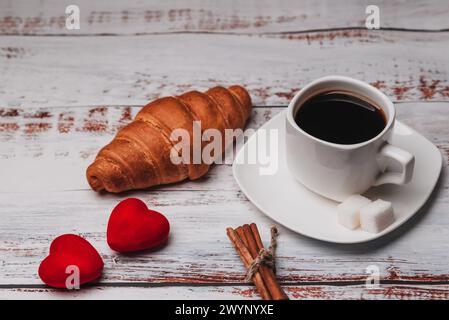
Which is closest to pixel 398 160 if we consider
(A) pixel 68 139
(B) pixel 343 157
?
(B) pixel 343 157

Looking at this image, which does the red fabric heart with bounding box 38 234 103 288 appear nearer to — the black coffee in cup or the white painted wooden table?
the white painted wooden table

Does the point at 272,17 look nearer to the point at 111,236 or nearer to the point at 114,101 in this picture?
the point at 114,101

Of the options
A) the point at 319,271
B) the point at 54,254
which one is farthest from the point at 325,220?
the point at 54,254

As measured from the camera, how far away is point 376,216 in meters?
1.28

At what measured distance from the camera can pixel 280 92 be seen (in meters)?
1.71

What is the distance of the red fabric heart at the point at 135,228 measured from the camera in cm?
133

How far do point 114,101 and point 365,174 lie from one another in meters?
0.68

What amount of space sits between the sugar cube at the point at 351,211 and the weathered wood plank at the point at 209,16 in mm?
692

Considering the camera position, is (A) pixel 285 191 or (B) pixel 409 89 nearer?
(A) pixel 285 191

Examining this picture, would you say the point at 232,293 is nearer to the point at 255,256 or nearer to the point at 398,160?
the point at 255,256
